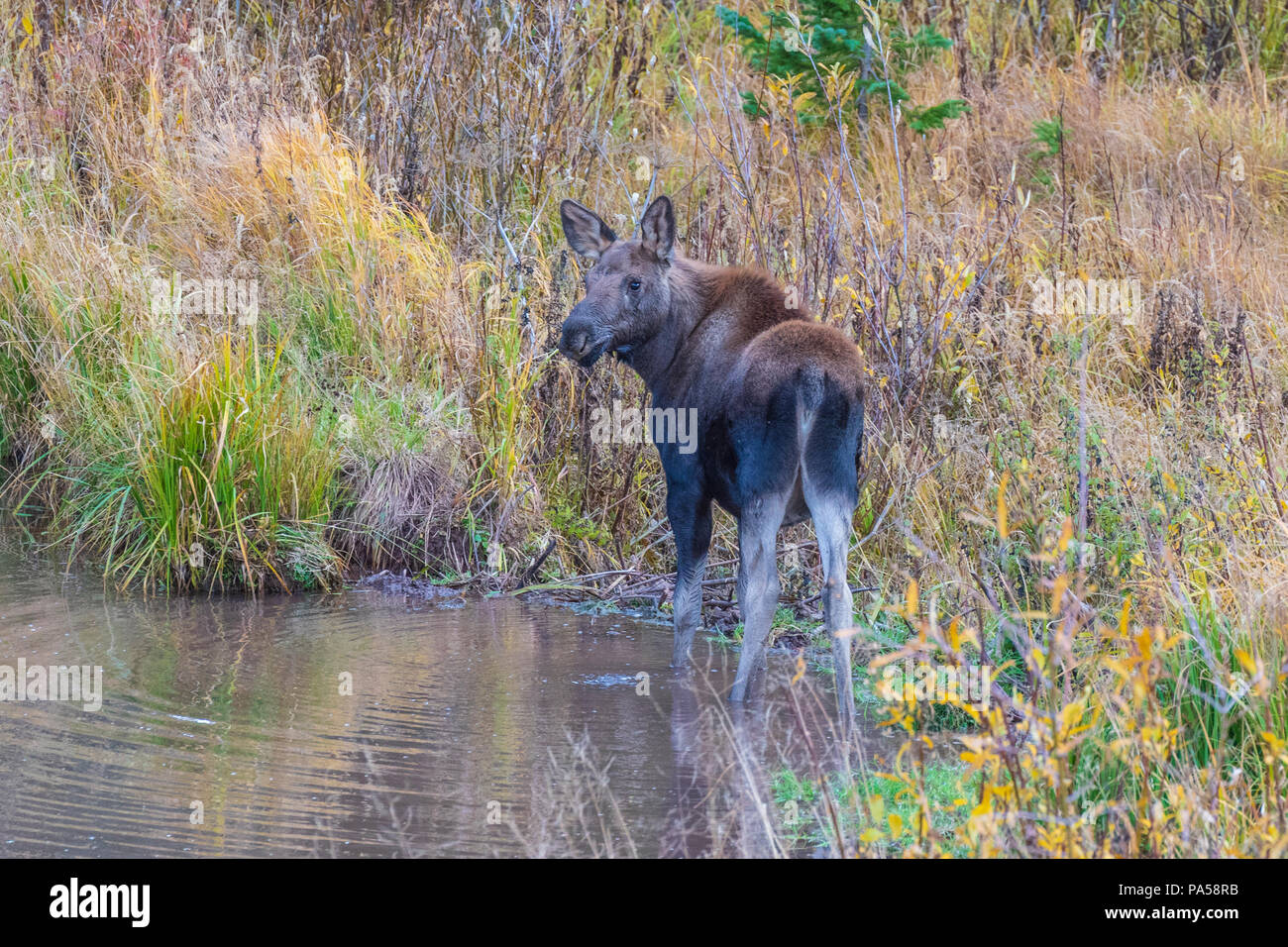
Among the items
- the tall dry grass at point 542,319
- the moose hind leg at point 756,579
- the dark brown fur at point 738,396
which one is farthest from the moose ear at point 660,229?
the tall dry grass at point 542,319

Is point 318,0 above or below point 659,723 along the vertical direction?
above

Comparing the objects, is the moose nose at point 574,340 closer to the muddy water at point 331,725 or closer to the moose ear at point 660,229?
→ the moose ear at point 660,229

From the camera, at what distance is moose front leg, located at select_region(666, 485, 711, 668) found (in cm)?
597

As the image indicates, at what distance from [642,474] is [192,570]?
2.43m

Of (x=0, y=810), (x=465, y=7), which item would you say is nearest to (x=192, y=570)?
(x=0, y=810)

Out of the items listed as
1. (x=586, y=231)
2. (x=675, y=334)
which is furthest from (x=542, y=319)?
(x=675, y=334)

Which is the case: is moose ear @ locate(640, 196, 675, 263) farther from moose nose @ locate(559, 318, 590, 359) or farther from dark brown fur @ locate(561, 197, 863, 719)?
moose nose @ locate(559, 318, 590, 359)

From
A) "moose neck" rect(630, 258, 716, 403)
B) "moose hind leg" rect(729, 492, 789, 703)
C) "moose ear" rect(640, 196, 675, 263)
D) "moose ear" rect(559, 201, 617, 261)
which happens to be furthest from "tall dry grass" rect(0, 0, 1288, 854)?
"moose ear" rect(559, 201, 617, 261)

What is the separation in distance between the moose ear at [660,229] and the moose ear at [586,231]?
245mm

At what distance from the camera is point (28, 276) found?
897 cm

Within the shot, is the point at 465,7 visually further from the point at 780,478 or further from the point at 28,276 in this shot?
the point at 780,478

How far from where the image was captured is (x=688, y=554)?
19.9ft

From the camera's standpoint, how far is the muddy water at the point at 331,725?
14.8 feet

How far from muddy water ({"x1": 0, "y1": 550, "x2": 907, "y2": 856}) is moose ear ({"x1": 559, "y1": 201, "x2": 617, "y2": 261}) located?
6.16 feet
